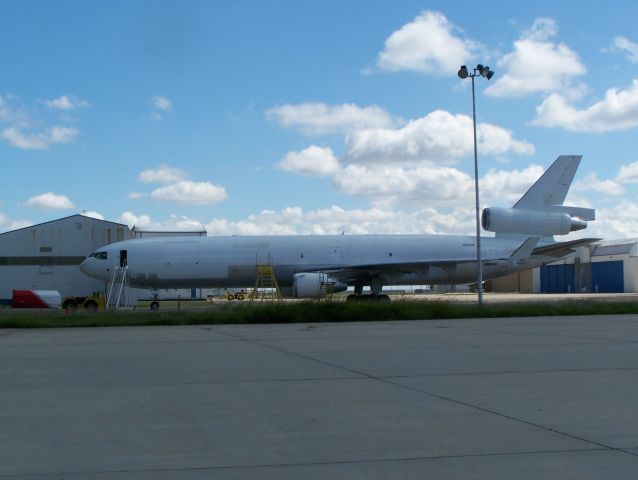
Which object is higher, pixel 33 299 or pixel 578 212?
pixel 578 212

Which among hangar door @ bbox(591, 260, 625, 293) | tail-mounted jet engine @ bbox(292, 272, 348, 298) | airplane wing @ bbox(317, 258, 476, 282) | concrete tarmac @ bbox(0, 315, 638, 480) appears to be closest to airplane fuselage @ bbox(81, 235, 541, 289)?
airplane wing @ bbox(317, 258, 476, 282)

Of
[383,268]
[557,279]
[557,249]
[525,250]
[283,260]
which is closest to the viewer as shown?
[525,250]

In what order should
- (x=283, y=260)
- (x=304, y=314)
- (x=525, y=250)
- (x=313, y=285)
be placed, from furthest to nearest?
(x=283, y=260)
(x=525, y=250)
(x=313, y=285)
(x=304, y=314)

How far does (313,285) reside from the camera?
107ft

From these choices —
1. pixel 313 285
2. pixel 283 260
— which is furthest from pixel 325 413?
pixel 283 260

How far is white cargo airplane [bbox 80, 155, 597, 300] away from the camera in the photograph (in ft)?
112

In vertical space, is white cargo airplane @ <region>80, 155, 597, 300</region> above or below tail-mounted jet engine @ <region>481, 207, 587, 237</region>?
below

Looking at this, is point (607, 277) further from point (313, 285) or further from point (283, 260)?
point (313, 285)

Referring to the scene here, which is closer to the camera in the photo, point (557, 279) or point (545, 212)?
point (545, 212)

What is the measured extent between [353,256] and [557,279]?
168 feet

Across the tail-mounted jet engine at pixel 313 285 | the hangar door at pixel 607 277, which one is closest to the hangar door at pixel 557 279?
the hangar door at pixel 607 277

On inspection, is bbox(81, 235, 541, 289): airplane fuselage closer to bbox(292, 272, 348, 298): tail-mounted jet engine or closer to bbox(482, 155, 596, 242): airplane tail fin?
bbox(292, 272, 348, 298): tail-mounted jet engine

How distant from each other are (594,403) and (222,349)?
772 centimetres

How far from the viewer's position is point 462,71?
2861 cm
